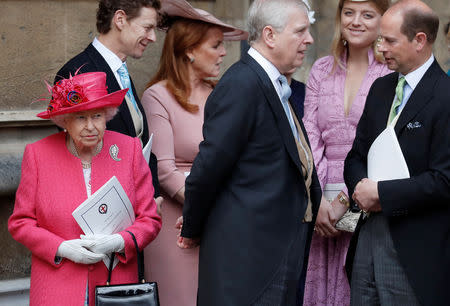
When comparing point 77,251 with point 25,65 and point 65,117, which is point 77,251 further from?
point 25,65

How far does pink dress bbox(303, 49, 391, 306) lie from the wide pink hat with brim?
1.41m

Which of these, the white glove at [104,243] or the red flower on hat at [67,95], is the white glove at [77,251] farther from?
the red flower on hat at [67,95]

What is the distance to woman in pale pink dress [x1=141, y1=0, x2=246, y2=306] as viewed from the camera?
4891 mm

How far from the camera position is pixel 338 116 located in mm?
4977

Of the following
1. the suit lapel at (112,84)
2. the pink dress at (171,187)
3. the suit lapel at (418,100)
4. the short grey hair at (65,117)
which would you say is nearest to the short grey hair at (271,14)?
the suit lapel at (418,100)

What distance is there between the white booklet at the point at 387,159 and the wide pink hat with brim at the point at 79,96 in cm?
122

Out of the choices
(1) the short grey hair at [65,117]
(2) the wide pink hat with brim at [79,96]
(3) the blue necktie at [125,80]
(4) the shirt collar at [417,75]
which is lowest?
(1) the short grey hair at [65,117]

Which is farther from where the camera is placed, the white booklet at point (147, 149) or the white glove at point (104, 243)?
the white booklet at point (147, 149)

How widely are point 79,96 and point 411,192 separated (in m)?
1.54

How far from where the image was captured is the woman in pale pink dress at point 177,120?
4891 millimetres

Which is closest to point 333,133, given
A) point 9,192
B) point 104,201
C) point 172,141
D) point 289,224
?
point 172,141

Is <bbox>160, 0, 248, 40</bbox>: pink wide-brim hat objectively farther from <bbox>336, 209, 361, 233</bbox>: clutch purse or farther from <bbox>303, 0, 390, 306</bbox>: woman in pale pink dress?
<bbox>336, 209, 361, 233</bbox>: clutch purse

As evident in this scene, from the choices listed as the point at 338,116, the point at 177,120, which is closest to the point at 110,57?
the point at 177,120

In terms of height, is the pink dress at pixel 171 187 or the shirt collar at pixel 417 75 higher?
the shirt collar at pixel 417 75
